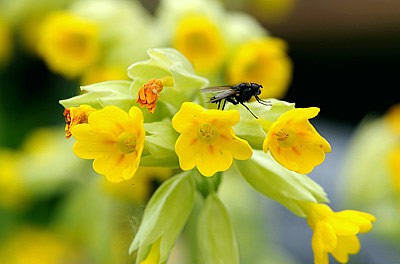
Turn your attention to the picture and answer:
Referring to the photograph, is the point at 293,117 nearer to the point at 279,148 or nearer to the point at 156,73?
the point at 279,148

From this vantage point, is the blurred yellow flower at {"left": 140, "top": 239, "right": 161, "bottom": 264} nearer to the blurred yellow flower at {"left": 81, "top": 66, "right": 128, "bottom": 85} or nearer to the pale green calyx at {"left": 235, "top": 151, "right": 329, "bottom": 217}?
the pale green calyx at {"left": 235, "top": 151, "right": 329, "bottom": 217}

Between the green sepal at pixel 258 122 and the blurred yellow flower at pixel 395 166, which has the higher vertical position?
the green sepal at pixel 258 122

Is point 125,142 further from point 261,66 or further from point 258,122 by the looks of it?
point 261,66

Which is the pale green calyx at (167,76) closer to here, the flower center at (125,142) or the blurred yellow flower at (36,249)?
the flower center at (125,142)

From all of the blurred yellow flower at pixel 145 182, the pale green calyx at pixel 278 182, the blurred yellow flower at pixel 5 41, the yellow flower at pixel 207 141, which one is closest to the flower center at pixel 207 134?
the yellow flower at pixel 207 141

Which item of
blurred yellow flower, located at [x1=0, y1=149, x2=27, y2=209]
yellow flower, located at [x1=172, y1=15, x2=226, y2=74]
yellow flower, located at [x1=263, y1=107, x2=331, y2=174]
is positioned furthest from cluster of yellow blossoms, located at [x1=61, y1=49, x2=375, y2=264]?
blurred yellow flower, located at [x1=0, y1=149, x2=27, y2=209]

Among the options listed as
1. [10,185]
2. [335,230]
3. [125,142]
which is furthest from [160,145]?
[10,185]
